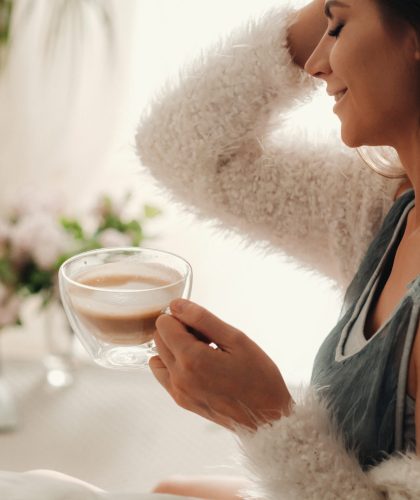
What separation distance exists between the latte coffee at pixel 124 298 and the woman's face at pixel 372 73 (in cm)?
26

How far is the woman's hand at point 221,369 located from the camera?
2.70 feet

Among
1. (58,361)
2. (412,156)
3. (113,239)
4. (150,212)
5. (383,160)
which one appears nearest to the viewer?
(412,156)

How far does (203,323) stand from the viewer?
0.83 metres

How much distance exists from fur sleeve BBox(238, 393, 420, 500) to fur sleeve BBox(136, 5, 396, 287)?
0.32m

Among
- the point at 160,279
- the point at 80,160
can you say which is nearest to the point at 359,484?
the point at 160,279

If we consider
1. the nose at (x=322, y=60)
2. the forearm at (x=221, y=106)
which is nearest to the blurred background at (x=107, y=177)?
the forearm at (x=221, y=106)

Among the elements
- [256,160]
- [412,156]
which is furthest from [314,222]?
[412,156]

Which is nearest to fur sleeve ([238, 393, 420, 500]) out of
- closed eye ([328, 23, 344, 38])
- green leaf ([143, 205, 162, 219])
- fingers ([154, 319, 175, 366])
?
fingers ([154, 319, 175, 366])

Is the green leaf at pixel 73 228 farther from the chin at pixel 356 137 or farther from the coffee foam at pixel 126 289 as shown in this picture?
the chin at pixel 356 137

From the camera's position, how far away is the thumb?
820mm

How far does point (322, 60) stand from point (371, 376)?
354 millimetres

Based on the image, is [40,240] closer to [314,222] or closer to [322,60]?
[314,222]

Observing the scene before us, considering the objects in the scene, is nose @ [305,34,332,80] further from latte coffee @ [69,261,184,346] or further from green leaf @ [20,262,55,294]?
green leaf @ [20,262,55,294]

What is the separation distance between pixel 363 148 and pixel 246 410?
1.27 feet
